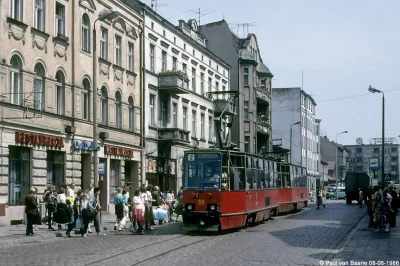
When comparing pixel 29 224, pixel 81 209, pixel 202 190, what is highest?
pixel 202 190

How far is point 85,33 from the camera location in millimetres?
33625

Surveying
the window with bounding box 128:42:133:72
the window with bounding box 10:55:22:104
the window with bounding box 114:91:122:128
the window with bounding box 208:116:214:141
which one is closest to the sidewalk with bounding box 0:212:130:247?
the window with bounding box 10:55:22:104

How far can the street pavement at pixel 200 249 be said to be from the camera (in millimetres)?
14812

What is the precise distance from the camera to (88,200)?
75.8ft

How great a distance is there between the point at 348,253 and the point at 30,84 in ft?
53.2

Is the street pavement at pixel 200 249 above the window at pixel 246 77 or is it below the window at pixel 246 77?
below

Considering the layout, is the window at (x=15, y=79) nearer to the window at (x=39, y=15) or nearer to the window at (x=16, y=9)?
the window at (x=16, y=9)

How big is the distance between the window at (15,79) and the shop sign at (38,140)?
137 cm

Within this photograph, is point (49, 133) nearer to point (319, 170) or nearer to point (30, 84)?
point (30, 84)

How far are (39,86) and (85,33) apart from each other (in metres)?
5.80

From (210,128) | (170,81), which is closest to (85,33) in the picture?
(170,81)

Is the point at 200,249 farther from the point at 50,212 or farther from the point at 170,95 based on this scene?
the point at 170,95

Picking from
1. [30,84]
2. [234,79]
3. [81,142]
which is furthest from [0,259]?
[234,79]

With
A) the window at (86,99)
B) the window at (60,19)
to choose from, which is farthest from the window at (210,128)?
the window at (60,19)
